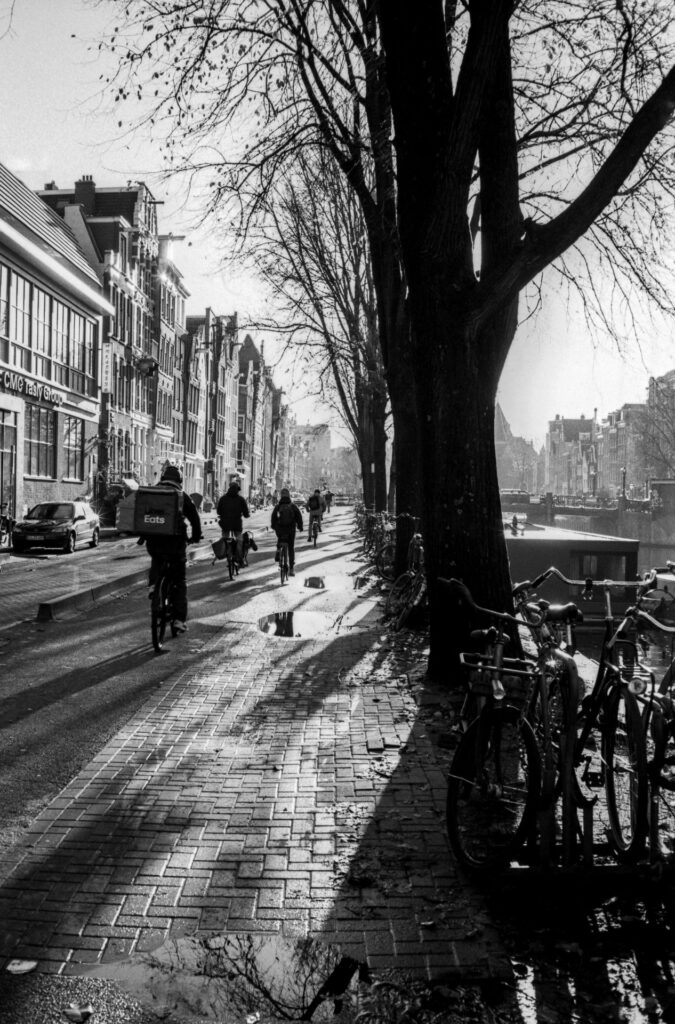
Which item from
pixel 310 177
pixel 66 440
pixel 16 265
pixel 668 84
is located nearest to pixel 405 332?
pixel 310 177

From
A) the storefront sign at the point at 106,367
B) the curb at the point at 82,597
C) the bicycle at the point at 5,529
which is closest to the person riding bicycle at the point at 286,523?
the curb at the point at 82,597

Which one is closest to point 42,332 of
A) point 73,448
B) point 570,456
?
point 73,448

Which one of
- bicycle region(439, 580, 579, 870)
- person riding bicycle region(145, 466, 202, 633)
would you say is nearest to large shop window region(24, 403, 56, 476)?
person riding bicycle region(145, 466, 202, 633)

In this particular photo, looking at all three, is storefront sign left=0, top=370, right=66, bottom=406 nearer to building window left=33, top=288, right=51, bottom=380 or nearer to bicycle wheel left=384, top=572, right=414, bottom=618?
building window left=33, top=288, right=51, bottom=380

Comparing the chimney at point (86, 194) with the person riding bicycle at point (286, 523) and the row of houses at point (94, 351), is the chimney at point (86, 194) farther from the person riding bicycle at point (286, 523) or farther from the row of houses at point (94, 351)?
the person riding bicycle at point (286, 523)

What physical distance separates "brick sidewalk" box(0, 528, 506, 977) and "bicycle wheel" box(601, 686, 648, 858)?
0.73m

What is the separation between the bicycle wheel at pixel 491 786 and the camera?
3930 millimetres

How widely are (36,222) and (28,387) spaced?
19.7 ft

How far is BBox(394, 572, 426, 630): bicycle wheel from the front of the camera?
37.9 ft

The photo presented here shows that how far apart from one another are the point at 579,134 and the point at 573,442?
138m

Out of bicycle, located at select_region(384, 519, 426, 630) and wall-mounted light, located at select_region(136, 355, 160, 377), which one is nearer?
bicycle, located at select_region(384, 519, 426, 630)

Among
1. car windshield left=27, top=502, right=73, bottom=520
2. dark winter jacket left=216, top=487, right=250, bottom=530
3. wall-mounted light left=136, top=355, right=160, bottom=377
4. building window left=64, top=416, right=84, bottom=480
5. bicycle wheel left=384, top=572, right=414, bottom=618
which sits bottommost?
bicycle wheel left=384, top=572, right=414, bottom=618

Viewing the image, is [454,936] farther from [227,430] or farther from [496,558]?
[227,430]

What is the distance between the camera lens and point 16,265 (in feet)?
101
